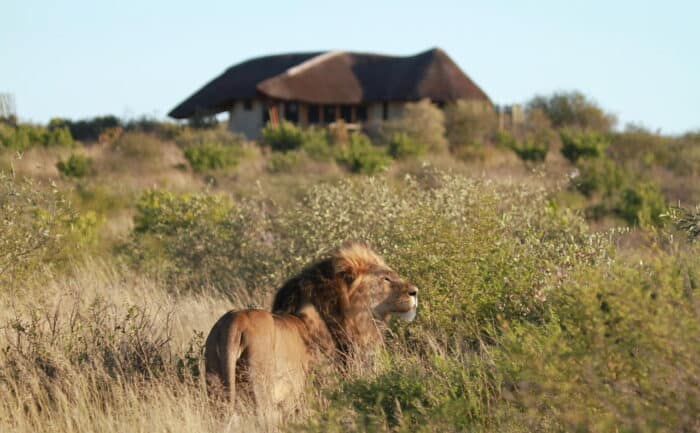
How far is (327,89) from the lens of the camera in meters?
53.2

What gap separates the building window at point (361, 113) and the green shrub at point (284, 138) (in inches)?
554

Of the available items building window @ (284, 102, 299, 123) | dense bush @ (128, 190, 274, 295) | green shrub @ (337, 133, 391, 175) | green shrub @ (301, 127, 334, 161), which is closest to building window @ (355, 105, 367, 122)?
building window @ (284, 102, 299, 123)

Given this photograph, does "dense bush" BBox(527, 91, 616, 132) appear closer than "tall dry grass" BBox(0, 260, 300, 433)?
No

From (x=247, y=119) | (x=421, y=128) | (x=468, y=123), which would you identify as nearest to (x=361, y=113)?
(x=247, y=119)

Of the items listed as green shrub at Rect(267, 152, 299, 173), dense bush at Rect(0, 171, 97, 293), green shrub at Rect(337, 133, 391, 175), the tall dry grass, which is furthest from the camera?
green shrub at Rect(267, 152, 299, 173)

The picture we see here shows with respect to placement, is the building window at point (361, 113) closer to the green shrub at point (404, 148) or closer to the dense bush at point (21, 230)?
the green shrub at point (404, 148)

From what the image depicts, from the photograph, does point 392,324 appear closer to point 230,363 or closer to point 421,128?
point 230,363

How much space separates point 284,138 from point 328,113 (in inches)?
573

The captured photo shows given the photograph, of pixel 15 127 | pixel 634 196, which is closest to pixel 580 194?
pixel 634 196

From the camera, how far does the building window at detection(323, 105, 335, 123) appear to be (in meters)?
55.0

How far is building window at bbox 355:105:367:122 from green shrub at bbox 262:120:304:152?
14077 millimetres

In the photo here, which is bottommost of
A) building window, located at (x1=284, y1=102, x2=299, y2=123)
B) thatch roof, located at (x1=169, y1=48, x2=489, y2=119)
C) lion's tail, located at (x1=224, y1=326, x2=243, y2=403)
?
lion's tail, located at (x1=224, y1=326, x2=243, y2=403)

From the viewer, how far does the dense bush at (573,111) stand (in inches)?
2379

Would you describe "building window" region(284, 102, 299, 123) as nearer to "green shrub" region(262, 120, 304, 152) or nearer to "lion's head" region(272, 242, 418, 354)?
"green shrub" region(262, 120, 304, 152)
